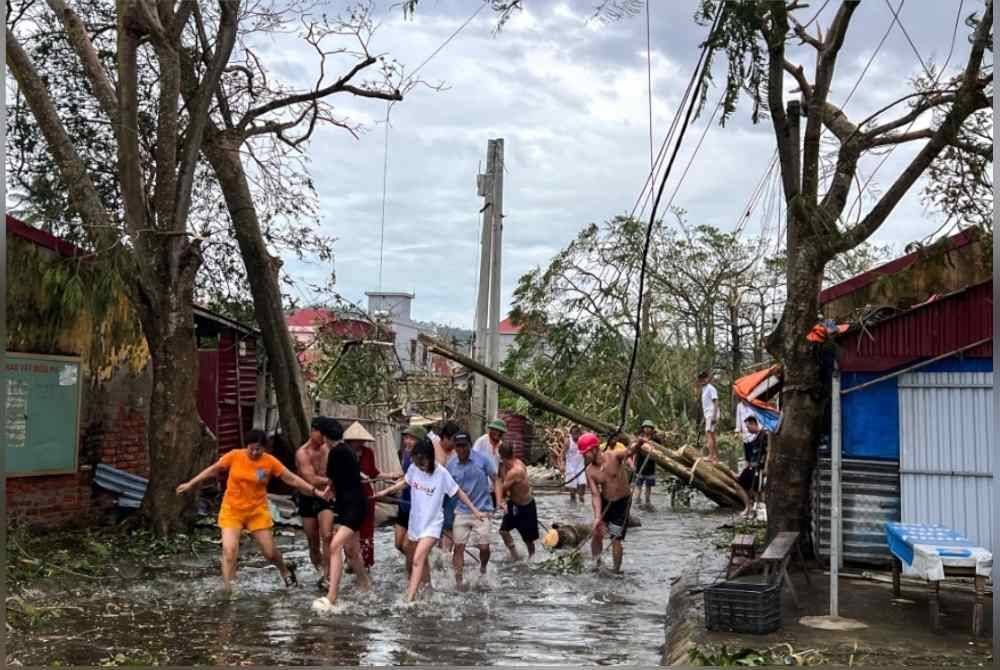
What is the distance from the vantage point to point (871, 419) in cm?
1096

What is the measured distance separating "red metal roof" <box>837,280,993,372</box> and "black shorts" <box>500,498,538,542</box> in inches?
164

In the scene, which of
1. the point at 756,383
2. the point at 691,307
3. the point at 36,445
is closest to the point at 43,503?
the point at 36,445

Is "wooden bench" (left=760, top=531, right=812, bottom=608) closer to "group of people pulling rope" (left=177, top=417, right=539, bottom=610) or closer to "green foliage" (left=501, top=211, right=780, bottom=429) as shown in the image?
"group of people pulling rope" (left=177, top=417, right=539, bottom=610)

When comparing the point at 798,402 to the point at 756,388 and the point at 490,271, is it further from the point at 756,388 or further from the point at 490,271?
the point at 490,271

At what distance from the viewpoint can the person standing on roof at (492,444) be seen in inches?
483

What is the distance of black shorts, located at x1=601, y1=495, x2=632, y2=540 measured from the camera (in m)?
12.7

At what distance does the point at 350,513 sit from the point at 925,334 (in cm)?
571

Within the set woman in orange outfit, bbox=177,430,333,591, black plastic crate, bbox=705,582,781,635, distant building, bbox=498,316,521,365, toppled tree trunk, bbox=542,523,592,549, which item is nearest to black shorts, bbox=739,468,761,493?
toppled tree trunk, bbox=542,523,592,549

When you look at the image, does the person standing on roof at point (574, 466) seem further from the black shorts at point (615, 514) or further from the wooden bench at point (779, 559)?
the wooden bench at point (779, 559)

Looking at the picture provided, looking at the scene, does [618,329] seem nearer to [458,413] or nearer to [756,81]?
[458,413]

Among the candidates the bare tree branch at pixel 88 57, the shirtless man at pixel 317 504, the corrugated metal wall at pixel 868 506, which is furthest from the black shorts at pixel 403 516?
the bare tree branch at pixel 88 57

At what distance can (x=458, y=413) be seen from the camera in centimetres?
2488

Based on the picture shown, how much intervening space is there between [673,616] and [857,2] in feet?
19.6

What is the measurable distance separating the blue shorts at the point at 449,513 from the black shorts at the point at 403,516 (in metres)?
0.40
